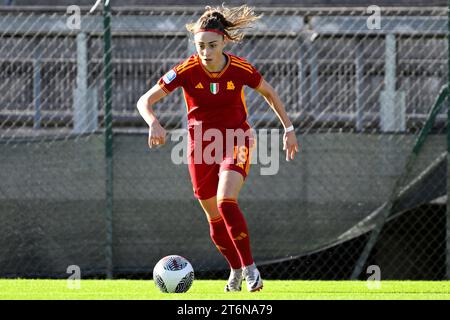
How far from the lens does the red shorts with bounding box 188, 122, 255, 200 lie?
23.3ft

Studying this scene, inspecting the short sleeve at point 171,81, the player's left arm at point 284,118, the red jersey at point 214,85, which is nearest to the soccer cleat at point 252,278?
the player's left arm at point 284,118

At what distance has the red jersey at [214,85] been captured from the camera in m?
7.25

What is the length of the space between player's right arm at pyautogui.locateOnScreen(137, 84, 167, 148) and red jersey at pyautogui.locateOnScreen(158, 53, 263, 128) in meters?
0.08

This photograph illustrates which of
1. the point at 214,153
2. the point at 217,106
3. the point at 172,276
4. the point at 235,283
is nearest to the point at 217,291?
the point at 235,283

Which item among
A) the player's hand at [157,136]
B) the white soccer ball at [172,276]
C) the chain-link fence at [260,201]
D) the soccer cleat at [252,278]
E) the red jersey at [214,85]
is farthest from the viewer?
the chain-link fence at [260,201]

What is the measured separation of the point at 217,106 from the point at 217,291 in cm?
135

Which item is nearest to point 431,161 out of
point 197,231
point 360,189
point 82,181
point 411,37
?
point 360,189

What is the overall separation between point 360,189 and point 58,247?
9.00ft

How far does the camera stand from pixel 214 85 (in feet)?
23.8

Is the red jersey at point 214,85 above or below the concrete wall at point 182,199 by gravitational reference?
above

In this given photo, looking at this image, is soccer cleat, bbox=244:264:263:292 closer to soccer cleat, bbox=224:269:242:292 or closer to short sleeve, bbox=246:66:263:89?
soccer cleat, bbox=224:269:242:292

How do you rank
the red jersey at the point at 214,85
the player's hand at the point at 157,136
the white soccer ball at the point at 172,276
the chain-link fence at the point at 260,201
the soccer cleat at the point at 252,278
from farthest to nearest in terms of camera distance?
the chain-link fence at the point at 260,201, the red jersey at the point at 214,85, the white soccer ball at the point at 172,276, the soccer cleat at the point at 252,278, the player's hand at the point at 157,136

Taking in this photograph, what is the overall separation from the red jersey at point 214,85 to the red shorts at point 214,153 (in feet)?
0.28

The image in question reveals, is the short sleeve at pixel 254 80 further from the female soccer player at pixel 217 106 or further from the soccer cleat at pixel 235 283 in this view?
the soccer cleat at pixel 235 283
